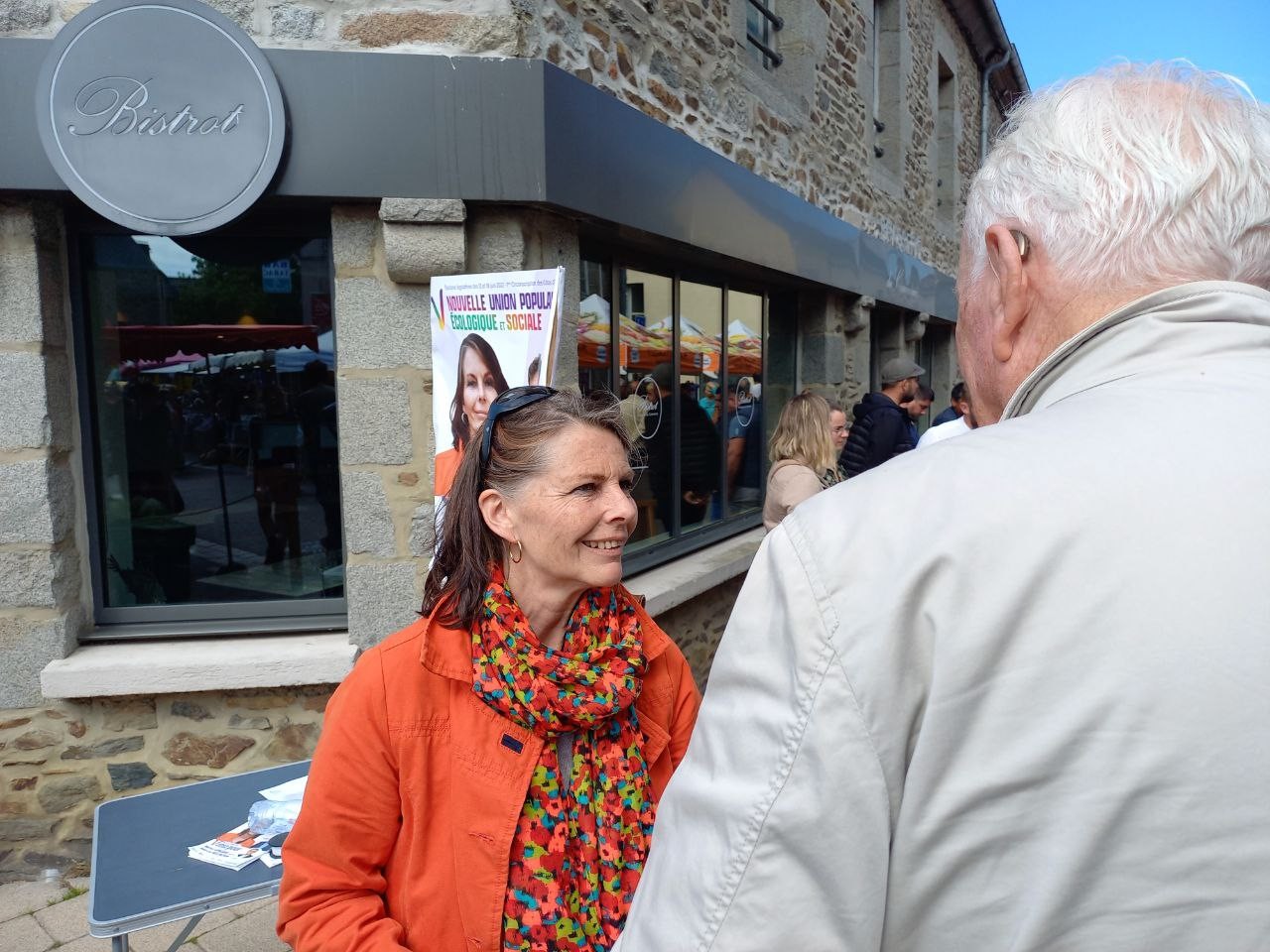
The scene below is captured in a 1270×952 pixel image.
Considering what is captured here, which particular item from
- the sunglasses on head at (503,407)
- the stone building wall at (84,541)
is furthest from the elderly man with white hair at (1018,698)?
the stone building wall at (84,541)

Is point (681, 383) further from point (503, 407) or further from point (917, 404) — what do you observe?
point (503, 407)

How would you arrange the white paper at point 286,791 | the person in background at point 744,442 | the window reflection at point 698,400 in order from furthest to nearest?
the person in background at point 744,442, the window reflection at point 698,400, the white paper at point 286,791

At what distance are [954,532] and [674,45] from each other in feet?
14.5

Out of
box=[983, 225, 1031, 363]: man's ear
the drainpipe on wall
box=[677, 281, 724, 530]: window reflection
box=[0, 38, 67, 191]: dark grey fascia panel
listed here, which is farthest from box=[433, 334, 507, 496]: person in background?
the drainpipe on wall

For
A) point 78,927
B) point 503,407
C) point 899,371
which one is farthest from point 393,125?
point 899,371

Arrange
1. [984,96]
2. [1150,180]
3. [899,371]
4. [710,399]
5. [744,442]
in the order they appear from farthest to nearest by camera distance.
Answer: [984,96] → [899,371] → [744,442] → [710,399] → [1150,180]

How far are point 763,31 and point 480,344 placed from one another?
13.6 feet

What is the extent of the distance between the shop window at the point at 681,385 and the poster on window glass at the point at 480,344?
3.63 ft

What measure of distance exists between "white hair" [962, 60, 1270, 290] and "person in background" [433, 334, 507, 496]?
7.67 ft

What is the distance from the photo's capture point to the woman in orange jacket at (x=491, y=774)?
1492 millimetres

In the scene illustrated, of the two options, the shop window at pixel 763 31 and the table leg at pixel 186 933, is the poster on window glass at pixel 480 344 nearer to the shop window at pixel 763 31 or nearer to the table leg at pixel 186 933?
the table leg at pixel 186 933

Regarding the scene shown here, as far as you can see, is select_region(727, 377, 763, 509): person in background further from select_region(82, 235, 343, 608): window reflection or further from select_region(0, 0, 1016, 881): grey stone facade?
select_region(82, 235, 343, 608): window reflection

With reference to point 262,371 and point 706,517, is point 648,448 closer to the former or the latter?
point 706,517

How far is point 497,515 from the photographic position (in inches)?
74.1
